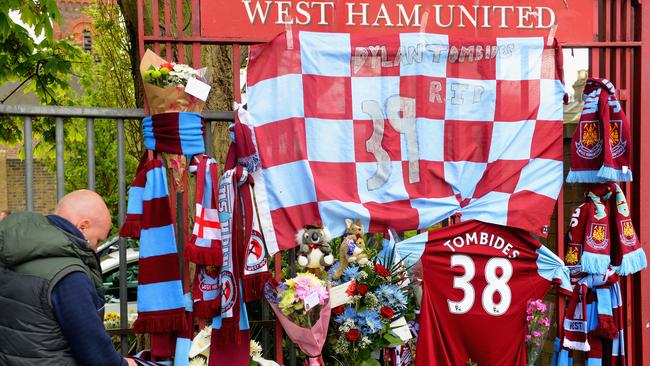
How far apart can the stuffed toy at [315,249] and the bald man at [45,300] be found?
1303 mm

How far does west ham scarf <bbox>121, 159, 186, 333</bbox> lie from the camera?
3.68 metres

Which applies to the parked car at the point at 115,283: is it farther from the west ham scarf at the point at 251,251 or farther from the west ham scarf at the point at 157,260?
the west ham scarf at the point at 251,251

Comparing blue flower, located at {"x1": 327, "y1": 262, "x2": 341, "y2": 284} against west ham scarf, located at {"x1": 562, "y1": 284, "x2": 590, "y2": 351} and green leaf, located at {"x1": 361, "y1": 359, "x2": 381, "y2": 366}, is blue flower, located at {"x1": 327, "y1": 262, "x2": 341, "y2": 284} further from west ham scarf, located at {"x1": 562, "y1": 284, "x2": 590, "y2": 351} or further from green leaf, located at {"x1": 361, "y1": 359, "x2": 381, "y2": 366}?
west ham scarf, located at {"x1": 562, "y1": 284, "x2": 590, "y2": 351}

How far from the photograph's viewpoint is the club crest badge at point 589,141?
14.0ft

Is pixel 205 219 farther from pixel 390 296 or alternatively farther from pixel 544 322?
pixel 544 322

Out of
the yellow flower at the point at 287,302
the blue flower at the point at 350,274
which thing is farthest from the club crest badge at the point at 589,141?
the yellow flower at the point at 287,302

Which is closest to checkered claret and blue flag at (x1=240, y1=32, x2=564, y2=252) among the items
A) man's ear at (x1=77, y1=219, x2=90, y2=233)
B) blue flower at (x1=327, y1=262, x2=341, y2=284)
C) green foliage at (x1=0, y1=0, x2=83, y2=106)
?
blue flower at (x1=327, y1=262, x2=341, y2=284)

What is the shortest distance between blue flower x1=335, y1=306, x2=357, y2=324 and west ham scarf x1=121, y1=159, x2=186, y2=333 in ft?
2.83

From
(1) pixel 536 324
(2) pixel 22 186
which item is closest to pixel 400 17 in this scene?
(1) pixel 536 324

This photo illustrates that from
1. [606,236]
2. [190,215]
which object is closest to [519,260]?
[606,236]

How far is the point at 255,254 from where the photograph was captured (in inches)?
149

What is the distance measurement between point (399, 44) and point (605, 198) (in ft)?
5.43

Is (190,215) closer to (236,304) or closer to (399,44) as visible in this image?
(236,304)

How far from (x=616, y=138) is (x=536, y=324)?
128 cm
